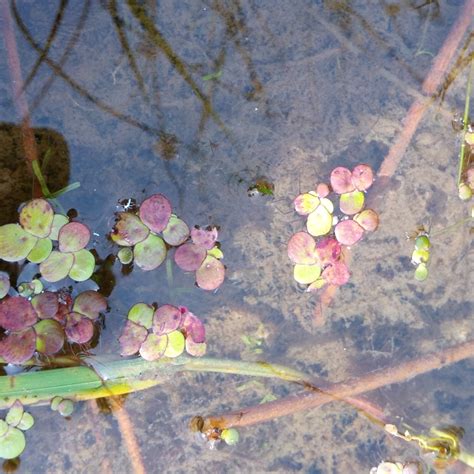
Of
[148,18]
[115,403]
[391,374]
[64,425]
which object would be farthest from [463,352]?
[148,18]

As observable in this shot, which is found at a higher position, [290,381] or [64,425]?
[290,381]

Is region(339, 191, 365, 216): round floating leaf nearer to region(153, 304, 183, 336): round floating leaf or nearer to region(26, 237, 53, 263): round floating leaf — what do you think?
region(153, 304, 183, 336): round floating leaf

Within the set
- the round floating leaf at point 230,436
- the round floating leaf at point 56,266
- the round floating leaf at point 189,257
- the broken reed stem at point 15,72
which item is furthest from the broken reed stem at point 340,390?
the broken reed stem at point 15,72

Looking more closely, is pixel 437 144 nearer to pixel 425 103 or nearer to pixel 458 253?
pixel 425 103

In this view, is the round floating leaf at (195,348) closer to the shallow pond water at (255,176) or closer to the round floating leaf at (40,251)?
the shallow pond water at (255,176)

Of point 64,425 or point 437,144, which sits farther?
point 437,144

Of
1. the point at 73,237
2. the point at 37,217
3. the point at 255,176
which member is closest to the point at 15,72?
the point at 37,217
